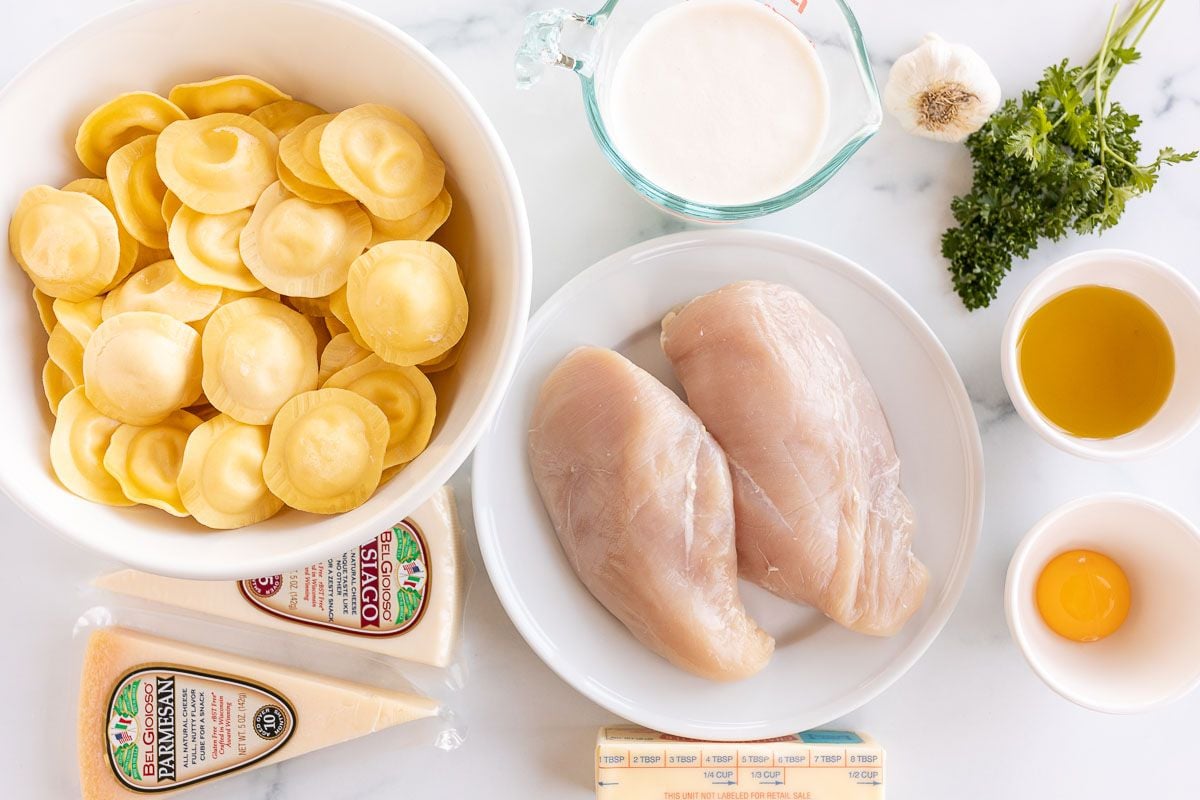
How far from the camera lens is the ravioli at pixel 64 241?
91 centimetres

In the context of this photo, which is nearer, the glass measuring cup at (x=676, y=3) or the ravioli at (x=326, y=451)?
the ravioli at (x=326, y=451)

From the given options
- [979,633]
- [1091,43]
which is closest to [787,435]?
[979,633]

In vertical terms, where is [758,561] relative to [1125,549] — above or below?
above

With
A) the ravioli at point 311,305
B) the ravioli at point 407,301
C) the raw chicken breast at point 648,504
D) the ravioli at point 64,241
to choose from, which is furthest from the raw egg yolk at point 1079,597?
the ravioli at point 64,241

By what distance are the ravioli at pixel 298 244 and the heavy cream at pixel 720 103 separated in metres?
0.43

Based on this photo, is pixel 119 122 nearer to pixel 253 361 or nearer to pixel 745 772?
pixel 253 361

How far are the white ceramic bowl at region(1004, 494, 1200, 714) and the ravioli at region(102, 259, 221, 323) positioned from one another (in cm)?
108

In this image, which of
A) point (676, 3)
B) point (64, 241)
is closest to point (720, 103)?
point (676, 3)

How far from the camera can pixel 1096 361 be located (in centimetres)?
137

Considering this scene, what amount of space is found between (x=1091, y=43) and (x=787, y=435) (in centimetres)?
76

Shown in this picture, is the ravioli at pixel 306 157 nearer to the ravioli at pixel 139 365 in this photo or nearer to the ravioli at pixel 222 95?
the ravioli at pixel 222 95

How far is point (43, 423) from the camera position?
0.95 m

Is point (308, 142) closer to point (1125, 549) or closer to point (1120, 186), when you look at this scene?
point (1120, 186)

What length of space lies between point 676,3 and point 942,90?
15.4 inches
